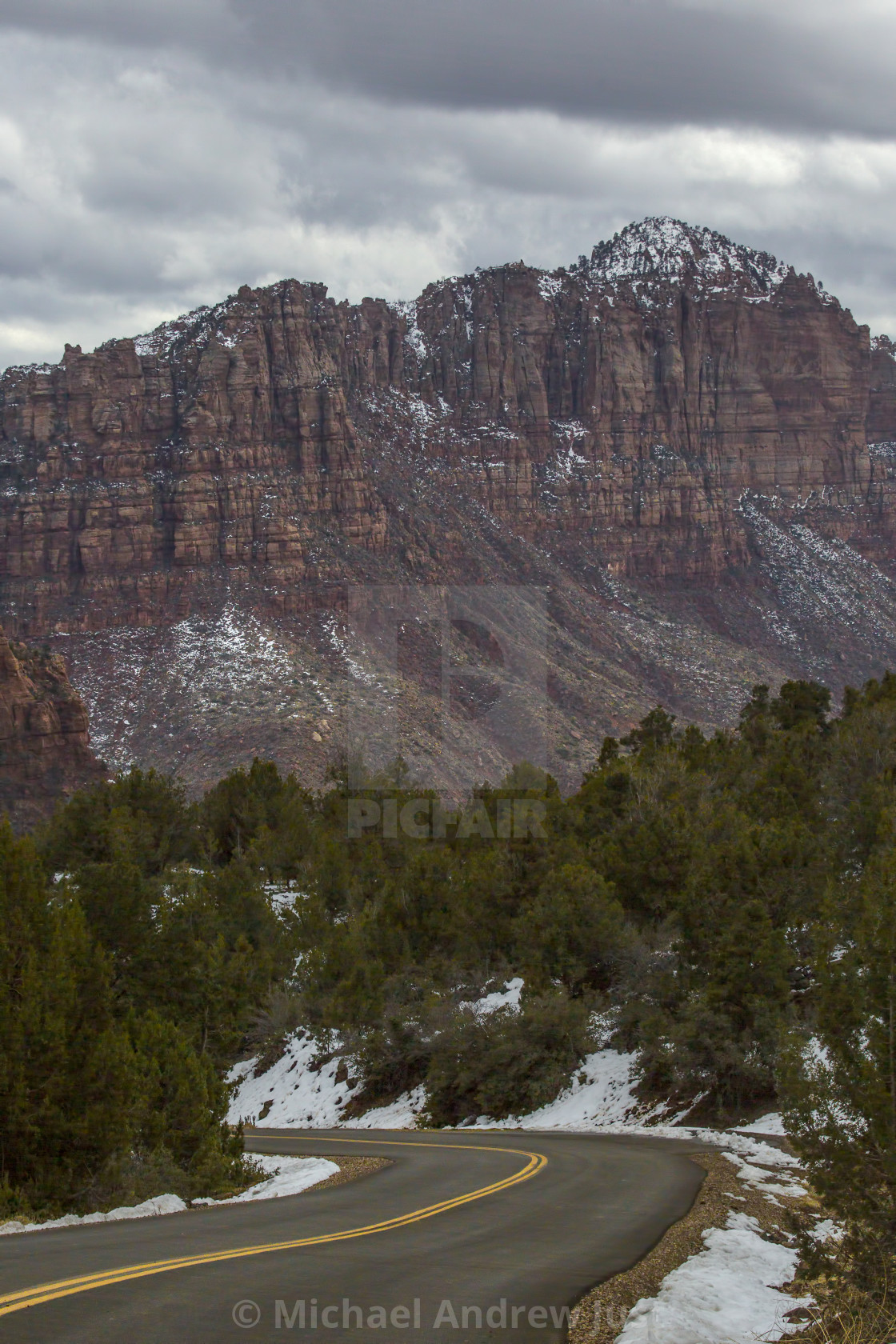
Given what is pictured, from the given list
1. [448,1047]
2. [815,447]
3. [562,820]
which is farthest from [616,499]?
[448,1047]

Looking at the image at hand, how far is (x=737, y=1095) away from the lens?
2922 centimetres

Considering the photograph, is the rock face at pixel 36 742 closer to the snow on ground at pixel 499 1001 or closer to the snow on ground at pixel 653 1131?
the snow on ground at pixel 653 1131

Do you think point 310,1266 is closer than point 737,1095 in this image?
Yes

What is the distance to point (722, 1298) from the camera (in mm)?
A: 12219

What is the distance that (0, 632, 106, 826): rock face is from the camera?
225 ft

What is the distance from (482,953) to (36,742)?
3446cm

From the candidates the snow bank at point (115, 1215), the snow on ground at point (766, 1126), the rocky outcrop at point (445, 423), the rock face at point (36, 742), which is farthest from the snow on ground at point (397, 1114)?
the rocky outcrop at point (445, 423)

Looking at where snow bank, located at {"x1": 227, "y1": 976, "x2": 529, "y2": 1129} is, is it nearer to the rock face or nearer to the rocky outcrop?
the rock face

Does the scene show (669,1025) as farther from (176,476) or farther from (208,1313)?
(176,476)

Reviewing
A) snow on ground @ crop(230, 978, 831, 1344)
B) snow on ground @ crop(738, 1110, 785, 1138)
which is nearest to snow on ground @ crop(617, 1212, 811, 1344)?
snow on ground @ crop(230, 978, 831, 1344)

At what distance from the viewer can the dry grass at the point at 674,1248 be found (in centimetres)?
1124

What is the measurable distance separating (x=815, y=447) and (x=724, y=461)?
15881 mm

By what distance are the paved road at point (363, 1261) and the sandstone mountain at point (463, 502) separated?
65556mm

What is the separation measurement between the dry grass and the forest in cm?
155
